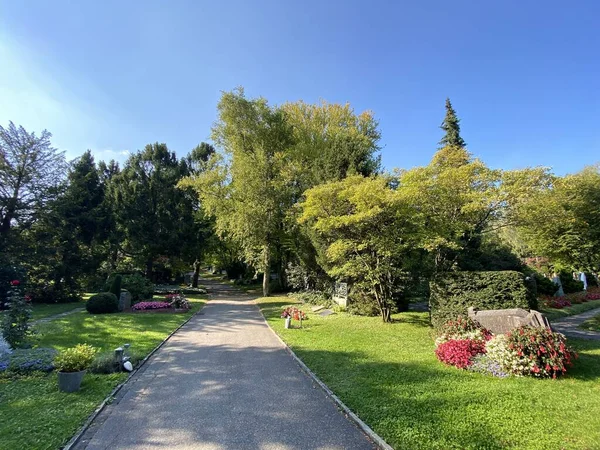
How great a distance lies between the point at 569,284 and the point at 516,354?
77.2 feet

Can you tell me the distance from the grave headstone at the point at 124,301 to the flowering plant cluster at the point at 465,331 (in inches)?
602

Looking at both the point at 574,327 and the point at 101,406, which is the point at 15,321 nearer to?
the point at 101,406

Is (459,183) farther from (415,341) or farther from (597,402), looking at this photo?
(597,402)

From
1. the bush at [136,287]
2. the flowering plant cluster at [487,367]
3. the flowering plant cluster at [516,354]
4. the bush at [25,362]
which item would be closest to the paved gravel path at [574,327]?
the flowering plant cluster at [516,354]

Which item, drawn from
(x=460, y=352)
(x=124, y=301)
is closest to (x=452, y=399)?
(x=460, y=352)

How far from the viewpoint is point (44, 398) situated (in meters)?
5.50

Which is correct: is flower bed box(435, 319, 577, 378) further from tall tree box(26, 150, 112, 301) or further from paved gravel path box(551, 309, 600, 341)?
tall tree box(26, 150, 112, 301)

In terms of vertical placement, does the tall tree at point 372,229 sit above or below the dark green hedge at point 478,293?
above

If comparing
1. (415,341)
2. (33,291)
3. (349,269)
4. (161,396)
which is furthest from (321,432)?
(33,291)

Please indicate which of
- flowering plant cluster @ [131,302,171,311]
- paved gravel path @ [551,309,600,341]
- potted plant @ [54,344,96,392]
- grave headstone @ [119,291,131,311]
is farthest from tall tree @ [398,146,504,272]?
grave headstone @ [119,291,131,311]

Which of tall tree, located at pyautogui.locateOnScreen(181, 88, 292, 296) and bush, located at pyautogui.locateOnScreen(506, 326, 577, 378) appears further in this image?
tall tree, located at pyautogui.locateOnScreen(181, 88, 292, 296)

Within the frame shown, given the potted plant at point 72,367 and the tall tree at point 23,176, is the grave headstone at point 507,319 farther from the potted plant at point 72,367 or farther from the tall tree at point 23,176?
the tall tree at point 23,176

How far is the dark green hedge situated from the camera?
30.6 feet

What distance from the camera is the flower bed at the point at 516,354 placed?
6438 millimetres
